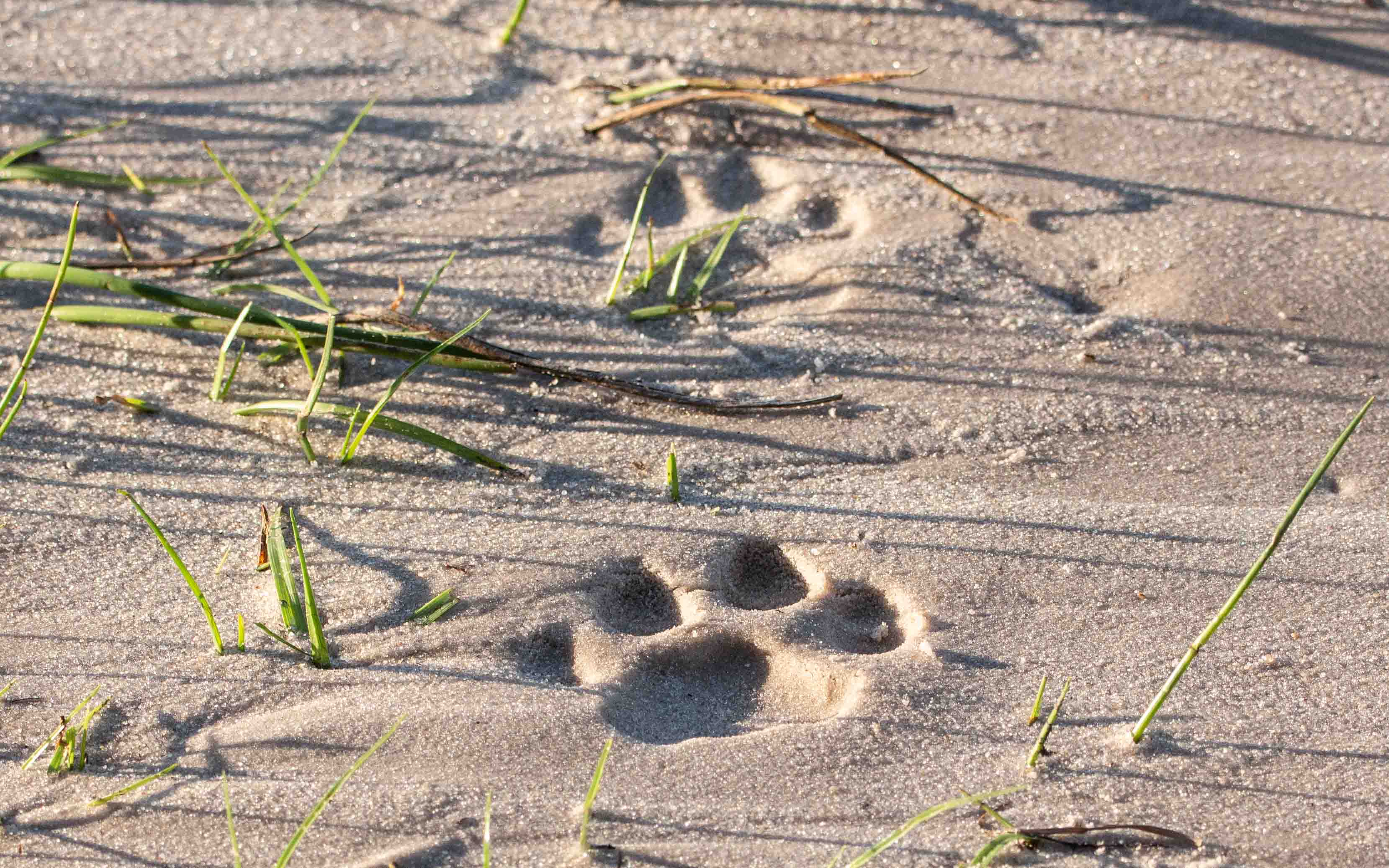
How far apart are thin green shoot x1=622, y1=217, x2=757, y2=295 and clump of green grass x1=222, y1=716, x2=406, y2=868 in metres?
0.83

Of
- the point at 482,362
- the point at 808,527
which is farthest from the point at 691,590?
the point at 482,362

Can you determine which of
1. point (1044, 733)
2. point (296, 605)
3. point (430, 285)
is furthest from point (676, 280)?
point (1044, 733)

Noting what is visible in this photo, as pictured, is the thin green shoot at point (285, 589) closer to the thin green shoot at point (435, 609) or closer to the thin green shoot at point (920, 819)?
the thin green shoot at point (435, 609)

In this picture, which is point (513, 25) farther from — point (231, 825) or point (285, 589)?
point (231, 825)

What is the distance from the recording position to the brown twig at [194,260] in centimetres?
183

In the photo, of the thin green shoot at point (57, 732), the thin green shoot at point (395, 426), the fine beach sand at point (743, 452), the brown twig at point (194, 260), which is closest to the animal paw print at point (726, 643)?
the fine beach sand at point (743, 452)

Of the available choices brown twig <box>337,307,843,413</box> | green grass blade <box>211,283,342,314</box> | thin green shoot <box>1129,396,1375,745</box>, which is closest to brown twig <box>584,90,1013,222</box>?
brown twig <box>337,307,843,413</box>

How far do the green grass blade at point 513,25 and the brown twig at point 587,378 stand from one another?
0.83 meters

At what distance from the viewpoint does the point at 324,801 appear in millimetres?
1091

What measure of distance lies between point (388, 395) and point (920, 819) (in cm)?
79

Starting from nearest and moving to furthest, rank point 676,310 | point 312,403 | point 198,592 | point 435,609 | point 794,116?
point 198,592 < point 435,609 < point 312,403 < point 676,310 < point 794,116

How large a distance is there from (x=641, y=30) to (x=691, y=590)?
1.35m

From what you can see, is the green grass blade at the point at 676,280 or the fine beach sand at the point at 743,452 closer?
the fine beach sand at the point at 743,452

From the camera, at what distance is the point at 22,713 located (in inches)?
51.0
